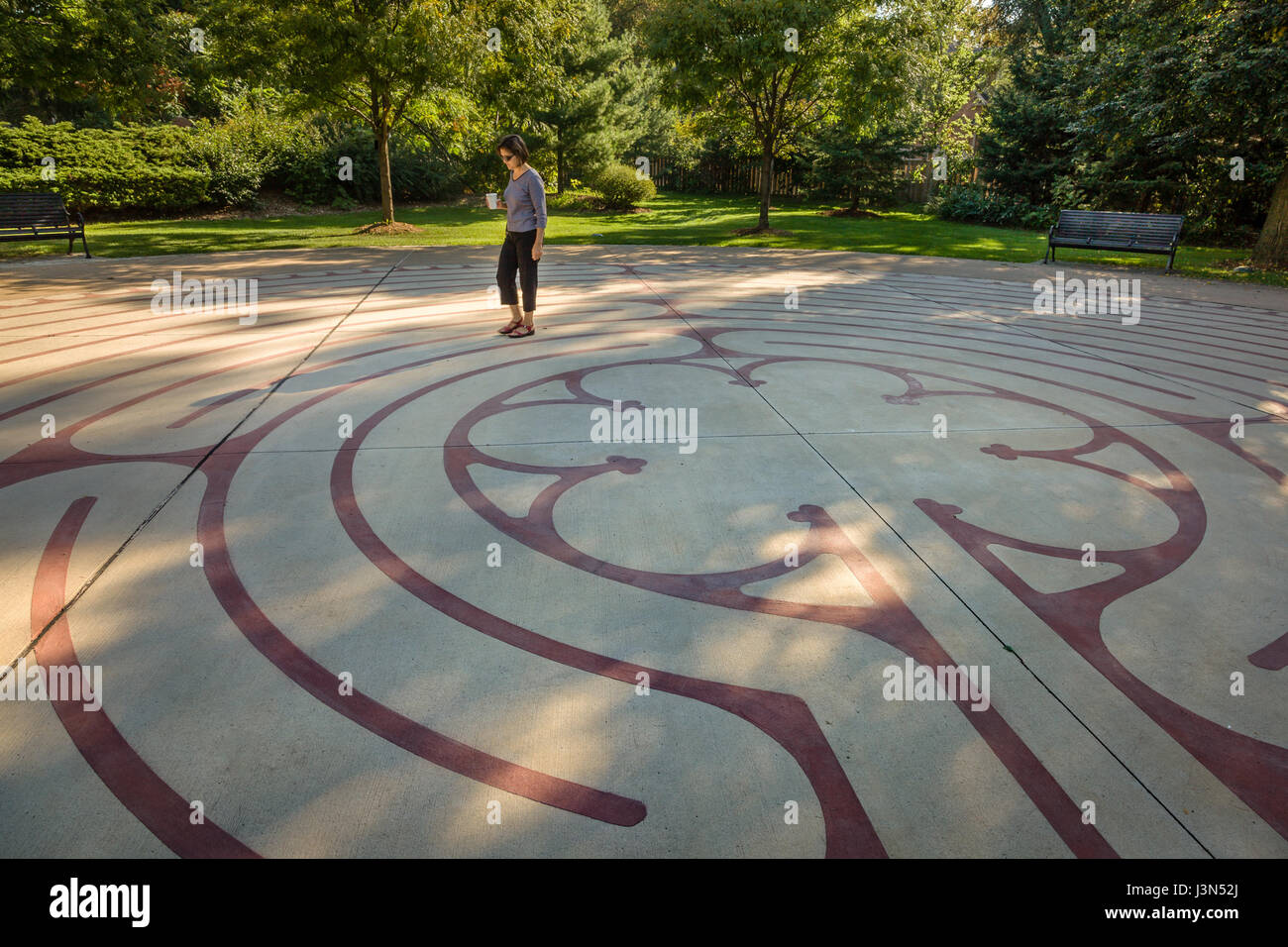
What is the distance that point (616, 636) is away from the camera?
278 centimetres

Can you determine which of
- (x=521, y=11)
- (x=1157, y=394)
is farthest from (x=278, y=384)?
(x=521, y=11)

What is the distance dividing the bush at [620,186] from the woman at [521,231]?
1943 cm

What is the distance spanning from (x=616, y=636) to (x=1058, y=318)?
8.37 m

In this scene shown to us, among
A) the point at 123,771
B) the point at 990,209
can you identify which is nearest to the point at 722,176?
the point at 990,209

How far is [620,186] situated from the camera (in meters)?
25.7

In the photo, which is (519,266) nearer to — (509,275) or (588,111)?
(509,275)

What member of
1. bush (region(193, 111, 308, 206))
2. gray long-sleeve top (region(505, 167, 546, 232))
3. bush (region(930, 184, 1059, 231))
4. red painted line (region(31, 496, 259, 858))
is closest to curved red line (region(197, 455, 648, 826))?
red painted line (region(31, 496, 259, 858))

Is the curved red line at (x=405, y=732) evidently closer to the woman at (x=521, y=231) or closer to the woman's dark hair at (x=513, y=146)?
the woman at (x=521, y=231)

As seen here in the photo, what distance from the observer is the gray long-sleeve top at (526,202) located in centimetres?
720

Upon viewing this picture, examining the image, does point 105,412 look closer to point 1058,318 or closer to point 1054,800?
point 1054,800

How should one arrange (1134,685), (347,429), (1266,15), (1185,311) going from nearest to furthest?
1. (1134,685)
2. (347,429)
3. (1185,311)
4. (1266,15)

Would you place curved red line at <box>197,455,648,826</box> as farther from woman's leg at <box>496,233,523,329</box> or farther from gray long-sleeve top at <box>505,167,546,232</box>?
gray long-sleeve top at <box>505,167,546,232</box>

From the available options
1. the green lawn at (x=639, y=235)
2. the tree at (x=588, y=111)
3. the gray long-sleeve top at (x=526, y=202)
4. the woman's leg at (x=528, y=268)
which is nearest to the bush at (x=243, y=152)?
the green lawn at (x=639, y=235)

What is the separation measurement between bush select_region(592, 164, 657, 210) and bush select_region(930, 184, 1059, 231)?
10.2m
